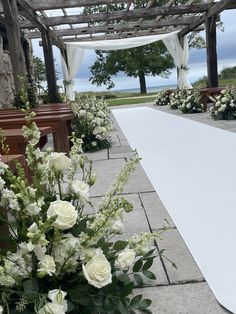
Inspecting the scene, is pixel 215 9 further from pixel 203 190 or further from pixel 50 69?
pixel 203 190

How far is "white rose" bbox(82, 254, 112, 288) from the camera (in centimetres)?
97

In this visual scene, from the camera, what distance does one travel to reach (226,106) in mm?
6070

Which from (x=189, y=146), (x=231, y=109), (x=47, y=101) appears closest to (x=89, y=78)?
(x=47, y=101)

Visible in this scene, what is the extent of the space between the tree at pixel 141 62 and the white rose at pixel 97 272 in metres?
22.7

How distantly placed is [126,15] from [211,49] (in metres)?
2.50

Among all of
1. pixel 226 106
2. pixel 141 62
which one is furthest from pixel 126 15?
pixel 141 62

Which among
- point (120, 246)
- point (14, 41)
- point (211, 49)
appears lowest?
point (120, 246)

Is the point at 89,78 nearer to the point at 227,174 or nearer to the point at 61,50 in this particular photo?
the point at 61,50

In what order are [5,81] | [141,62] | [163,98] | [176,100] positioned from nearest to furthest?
1. [5,81]
2. [176,100]
3. [163,98]
4. [141,62]

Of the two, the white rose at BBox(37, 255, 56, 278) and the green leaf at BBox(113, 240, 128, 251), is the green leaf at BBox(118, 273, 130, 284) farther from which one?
the white rose at BBox(37, 255, 56, 278)

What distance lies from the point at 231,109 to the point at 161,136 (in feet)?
5.22

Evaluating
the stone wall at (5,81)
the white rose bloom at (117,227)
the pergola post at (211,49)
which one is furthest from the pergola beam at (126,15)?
the white rose bloom at (117,227)

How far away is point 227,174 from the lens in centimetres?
282

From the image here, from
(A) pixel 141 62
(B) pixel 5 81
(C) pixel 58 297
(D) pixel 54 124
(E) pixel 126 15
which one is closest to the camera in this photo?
(C) pixel 58 297
